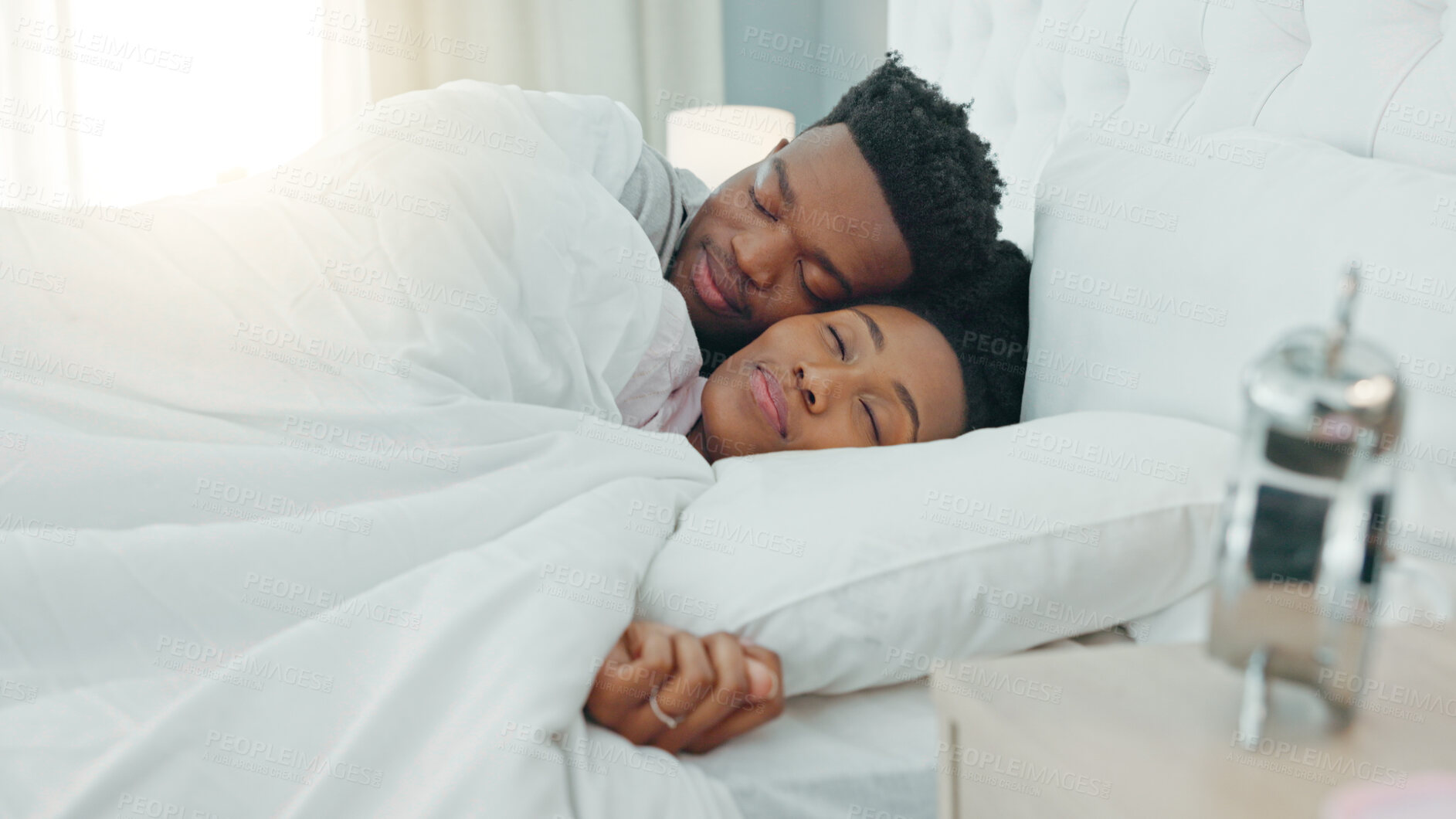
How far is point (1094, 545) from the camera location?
0.68 metres

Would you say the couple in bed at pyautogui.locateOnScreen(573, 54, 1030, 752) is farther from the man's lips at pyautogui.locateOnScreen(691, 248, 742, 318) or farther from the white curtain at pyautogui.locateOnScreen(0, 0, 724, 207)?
the white curtain at pyautogui.locateOnScreen(0, 0, 724, 207)

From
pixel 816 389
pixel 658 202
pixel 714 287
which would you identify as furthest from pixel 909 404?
pixel 658 202

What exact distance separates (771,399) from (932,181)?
38 centimetres

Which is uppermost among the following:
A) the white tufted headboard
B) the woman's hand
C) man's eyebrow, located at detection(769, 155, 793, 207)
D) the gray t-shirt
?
the white tufted headboard

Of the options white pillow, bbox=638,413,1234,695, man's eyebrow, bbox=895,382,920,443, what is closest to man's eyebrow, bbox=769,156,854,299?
man's eyebrow, bbox=895,382,920,443

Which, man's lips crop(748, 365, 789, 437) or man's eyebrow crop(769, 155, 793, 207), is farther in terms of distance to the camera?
man's eyebrow crop(769, 155, 793, 207)

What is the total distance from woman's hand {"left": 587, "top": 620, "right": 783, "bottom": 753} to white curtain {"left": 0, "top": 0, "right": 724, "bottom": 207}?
7.18 feet

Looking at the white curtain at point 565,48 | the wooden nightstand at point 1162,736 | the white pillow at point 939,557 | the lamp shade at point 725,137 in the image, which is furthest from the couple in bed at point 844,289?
the white curtain at point 565,48

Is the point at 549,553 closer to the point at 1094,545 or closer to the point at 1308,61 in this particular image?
the point at 1094,545

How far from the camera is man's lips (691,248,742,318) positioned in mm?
1247

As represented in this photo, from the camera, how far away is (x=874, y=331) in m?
1.08

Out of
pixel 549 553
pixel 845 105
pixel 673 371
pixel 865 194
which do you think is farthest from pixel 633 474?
pixel 845 105

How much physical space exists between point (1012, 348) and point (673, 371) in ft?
1.45

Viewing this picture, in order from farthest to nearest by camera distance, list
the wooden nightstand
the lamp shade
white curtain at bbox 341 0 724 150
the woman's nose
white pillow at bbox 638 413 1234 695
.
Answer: white curtain at bbox 341 0 724 150, the lamp shade, the woman's nose, white pillow at bbox 638 413 1234 695, the wooden nightstand
